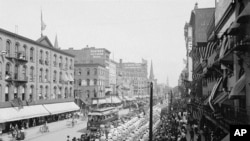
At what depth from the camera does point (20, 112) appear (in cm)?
3609

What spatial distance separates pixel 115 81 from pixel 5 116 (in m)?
58.9

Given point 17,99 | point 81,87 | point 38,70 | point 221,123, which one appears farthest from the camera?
point 81,87

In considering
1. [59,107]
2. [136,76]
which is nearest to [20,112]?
[59,107]

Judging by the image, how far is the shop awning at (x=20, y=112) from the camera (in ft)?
107

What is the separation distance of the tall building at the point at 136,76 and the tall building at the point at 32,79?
73552mm

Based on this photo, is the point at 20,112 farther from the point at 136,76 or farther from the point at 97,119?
the point at 136,76

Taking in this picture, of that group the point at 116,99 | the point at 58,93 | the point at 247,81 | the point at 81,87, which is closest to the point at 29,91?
the point at 58,93

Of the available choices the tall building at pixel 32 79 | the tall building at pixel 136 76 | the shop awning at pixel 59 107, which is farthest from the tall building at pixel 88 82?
the tall building at pixel 136 76

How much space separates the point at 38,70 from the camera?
1698 inches

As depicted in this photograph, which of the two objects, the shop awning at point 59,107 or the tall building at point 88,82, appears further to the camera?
the tall building at point 88,82

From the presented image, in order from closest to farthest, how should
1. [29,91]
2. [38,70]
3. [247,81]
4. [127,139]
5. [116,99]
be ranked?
[247,81] → [127,139] → [29,91] → [38,70] → [116,99]

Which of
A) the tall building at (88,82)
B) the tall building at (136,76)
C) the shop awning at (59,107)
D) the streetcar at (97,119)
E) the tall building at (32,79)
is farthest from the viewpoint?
the tall building at (136,76)

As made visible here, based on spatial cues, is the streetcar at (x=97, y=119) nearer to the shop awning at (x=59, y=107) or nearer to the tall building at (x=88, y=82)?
the shop awning at (x=59, y=107)

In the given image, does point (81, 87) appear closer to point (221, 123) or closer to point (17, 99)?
point (17, 99)
